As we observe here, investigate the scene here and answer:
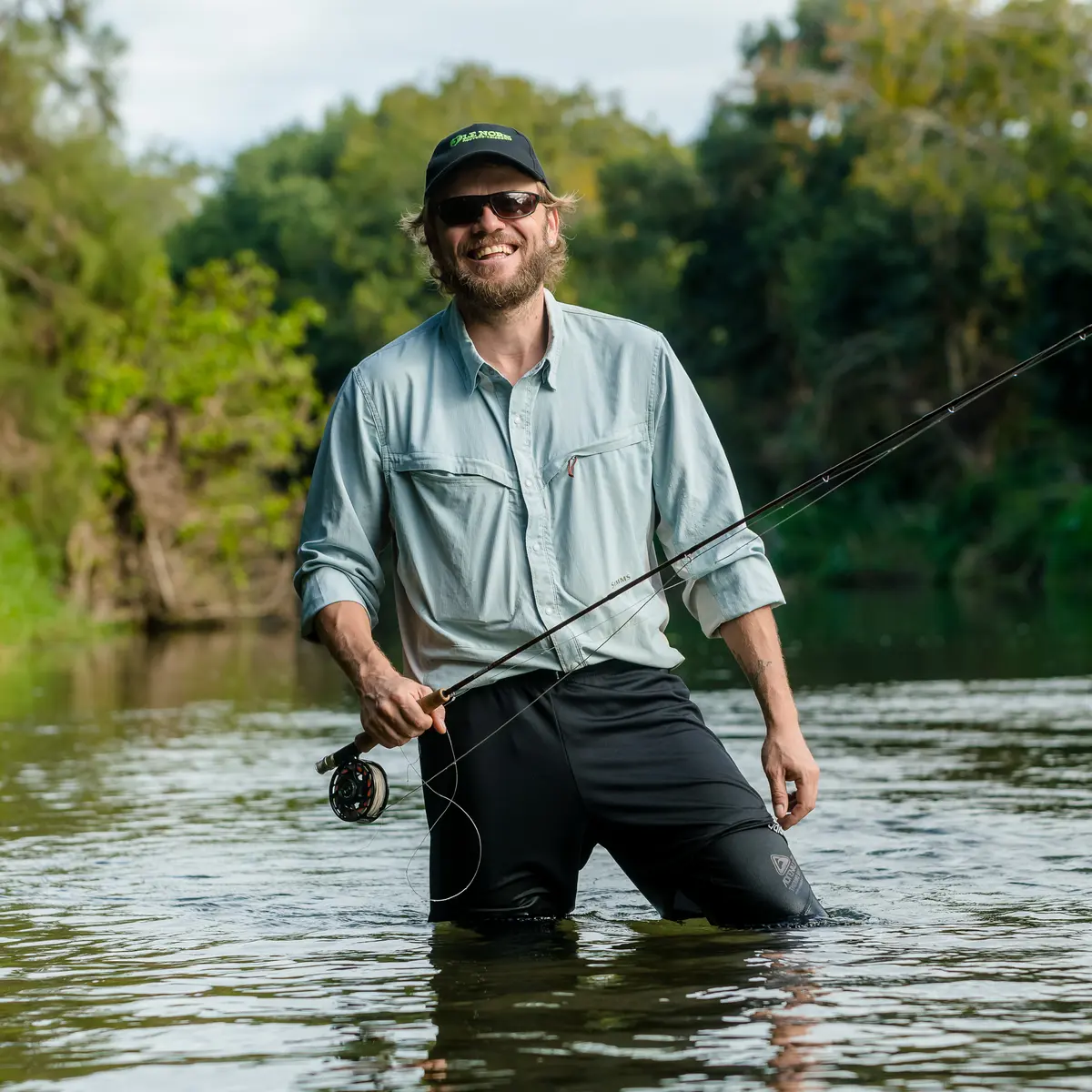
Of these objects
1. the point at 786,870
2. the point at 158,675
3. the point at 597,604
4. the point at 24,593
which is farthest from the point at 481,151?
the point at 24,593

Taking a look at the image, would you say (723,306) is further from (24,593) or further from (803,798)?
(803,798)

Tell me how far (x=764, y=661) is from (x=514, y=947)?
3.25ft

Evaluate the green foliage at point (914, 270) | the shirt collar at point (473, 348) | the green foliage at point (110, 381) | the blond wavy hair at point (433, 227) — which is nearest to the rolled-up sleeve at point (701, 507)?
the shirt collar at point (473, 348)

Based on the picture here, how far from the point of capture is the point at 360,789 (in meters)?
5.58

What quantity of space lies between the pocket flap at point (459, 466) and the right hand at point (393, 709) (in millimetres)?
512

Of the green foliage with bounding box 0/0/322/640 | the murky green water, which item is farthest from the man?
the green foliage with bounding box 0/0/322/640

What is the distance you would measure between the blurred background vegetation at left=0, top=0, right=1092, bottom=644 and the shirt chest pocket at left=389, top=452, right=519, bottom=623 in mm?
11985

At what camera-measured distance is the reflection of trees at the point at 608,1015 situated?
14.3 ft

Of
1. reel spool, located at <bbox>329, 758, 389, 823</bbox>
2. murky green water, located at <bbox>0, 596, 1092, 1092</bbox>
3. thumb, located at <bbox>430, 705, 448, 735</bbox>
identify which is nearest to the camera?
murky green water, located at <bbox>0, 596, 1092, 1092</bbox>

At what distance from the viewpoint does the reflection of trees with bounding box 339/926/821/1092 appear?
4352mm

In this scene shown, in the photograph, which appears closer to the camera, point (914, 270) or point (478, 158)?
point (478, 158)

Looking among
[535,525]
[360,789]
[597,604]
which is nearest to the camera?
[597,604]

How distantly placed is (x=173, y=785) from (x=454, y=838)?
5210 millimetres

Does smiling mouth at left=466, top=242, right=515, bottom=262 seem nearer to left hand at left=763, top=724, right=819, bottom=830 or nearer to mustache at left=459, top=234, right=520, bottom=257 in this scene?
mustache at left=459, top=234, right=520, bottom=257
